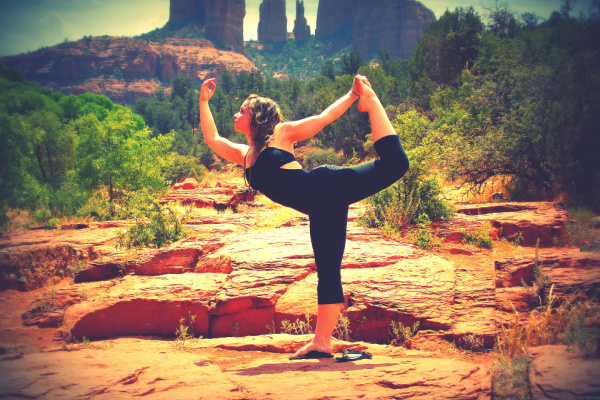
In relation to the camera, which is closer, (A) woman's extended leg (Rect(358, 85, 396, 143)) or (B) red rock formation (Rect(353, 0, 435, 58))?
(A) woman's extended leg (Rect(358, 85, 396, 143))

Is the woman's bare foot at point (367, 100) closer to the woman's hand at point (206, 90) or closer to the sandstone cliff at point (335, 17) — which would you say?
the woman's hand at point (206, 90)

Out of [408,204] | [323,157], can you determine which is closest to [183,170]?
[323,157]

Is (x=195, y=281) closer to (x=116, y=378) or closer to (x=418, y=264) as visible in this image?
(x=116, y=378)

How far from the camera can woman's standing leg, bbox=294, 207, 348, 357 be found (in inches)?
115

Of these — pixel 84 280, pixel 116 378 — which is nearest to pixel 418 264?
pixel 116 378

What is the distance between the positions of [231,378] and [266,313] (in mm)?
1820

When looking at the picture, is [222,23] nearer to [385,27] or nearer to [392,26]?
[385,27]

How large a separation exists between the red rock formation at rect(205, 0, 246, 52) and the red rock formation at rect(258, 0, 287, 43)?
38.9 feet

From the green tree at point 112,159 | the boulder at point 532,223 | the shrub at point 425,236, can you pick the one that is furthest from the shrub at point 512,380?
the green tree at point 112,159

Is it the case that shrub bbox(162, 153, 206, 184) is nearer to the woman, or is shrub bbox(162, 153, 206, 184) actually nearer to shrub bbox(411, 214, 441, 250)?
shrub bbox(411, 214, 441, 250)

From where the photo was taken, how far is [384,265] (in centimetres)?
519

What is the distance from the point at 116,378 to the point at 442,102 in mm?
19925

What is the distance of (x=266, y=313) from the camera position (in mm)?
4508

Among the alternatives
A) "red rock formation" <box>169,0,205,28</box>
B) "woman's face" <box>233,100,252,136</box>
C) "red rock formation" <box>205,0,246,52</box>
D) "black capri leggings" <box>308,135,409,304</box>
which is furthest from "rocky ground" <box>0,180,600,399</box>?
"red rock formation" <box>169,0,205,28</box>
